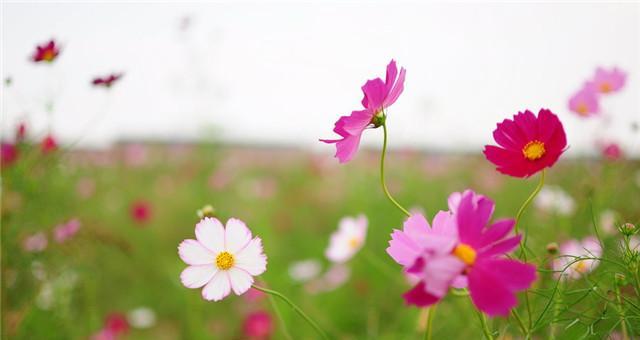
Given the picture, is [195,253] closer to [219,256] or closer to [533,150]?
[219,256]

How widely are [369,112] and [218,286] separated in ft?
0.67

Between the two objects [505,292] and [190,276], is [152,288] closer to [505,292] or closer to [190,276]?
[190,276]

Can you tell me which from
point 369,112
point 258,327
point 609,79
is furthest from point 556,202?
point 369,112

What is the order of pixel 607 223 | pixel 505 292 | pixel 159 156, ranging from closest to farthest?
pixel 505 292 < pixel 607 223 < pixel 159 156

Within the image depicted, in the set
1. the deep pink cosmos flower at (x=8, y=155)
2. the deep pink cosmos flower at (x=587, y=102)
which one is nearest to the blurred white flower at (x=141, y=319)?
the deep pink cosmos flower at (x=8, y=155)

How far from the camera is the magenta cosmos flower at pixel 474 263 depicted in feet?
1.01

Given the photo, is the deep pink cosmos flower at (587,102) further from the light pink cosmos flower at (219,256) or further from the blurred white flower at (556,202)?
the light pink cosmos flower at (219,256)

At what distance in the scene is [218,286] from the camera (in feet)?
1.39

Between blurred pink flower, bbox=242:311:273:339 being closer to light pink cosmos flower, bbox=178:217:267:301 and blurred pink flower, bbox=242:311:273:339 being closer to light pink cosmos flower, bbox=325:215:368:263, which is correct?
light pink cosmos flower, bbox=325:215:368:263

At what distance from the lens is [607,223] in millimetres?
1196

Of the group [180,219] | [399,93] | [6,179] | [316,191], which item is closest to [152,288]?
[180,219]

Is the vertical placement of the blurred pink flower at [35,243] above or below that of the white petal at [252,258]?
below

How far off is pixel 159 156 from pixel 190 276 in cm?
343

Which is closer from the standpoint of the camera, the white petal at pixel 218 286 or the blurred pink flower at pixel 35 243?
the white petal at pixel 218 286
